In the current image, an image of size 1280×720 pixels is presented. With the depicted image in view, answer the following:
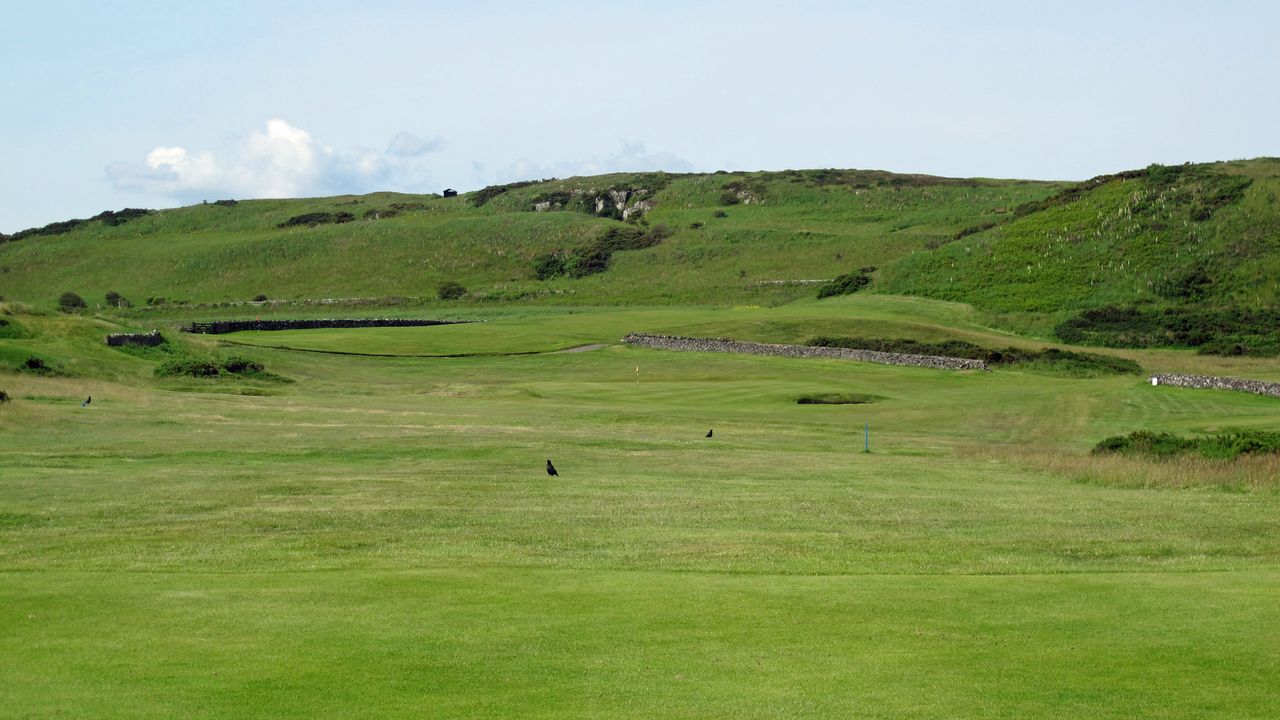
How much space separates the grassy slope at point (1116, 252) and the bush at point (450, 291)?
4763 centimetres

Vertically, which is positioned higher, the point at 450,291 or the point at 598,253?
the point at 598,253

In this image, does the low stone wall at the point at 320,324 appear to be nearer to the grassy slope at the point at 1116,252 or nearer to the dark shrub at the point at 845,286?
the dark shrub at the point at 845,286

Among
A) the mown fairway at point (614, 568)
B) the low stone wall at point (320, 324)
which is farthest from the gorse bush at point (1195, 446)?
the low stone wall at point (320, 324)

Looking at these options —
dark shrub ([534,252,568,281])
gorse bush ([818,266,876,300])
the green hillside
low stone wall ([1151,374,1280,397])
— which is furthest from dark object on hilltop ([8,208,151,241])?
low stone wall ([1151,374,1280,397])

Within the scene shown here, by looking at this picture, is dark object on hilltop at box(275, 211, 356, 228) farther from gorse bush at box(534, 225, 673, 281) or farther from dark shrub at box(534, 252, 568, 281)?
gorse bush at box(534, 225, 673, 281)

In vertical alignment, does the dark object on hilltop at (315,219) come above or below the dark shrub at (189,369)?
above

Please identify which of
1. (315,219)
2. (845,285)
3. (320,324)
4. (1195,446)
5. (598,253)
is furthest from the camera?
(315,219)

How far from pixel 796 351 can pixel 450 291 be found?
226 feet

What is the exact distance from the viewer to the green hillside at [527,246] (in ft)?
455

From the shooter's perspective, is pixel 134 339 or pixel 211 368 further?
pixel 134 339

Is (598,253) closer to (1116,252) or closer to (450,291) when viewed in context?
(450,291)

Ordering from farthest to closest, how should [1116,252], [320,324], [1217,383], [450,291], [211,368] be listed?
[450,291] → [1116,252] → [320,324] → [211,368] → [1217,383]

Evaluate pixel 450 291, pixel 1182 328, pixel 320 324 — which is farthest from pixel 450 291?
pixel 1182 328

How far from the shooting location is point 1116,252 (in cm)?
10381
